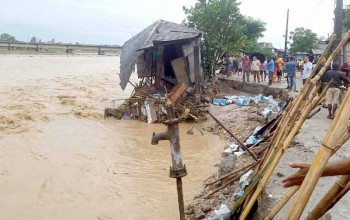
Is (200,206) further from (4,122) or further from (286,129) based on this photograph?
(4,122)

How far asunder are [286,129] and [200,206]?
201 cm

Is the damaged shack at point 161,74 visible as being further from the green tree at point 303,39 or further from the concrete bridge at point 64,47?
the concrete bridge at point 64,47

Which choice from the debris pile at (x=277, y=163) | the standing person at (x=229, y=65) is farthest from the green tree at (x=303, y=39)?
Answer: the debris pile at (x=277, y=163)

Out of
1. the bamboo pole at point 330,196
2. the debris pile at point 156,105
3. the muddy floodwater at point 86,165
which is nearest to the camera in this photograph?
the bamboo pole at point 330,196

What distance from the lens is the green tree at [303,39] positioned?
122 ft

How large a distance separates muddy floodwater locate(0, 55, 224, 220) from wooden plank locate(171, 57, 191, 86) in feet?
7.02

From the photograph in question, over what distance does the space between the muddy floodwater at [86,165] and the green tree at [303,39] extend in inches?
1150

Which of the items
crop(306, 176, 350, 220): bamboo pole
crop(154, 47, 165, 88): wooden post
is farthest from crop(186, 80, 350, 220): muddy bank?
crop(154, 47, 165, 88): wooden post

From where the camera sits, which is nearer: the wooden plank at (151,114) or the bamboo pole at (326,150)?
the bamboo pole at (326,150)

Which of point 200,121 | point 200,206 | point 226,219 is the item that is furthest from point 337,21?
point 226,219

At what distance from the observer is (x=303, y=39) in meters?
37.5

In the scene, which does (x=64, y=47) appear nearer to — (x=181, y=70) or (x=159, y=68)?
(x=159, y=68)

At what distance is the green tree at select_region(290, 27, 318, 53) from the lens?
3709 cm

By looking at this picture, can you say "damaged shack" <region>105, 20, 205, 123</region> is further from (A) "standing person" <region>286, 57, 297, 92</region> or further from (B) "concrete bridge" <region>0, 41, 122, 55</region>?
(B) "concrete bridge" <region>0, 41, 122, 55</region>
